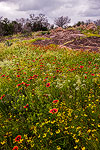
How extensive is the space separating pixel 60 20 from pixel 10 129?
182 feet

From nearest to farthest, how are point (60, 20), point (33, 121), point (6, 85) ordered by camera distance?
point (33, 121) < point (6, 85) < point (60, 20)

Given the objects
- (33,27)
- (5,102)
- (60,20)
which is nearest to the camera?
(5,102)

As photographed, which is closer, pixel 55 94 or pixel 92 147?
pixel 92 147

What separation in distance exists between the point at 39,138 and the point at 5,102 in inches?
67.0

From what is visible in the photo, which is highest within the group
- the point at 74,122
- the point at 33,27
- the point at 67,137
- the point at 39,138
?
the point at 33,27

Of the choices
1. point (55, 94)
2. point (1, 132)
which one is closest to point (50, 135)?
point (1, 132)

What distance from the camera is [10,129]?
9.46ft

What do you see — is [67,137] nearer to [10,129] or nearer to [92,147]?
[92,147]

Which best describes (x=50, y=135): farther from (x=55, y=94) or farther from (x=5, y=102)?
(x=5, y=102)

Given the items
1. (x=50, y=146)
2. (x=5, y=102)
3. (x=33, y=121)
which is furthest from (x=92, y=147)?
(x=5, y=102)

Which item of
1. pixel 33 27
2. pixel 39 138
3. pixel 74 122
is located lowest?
pixel 39 138

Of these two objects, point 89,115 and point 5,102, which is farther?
point 5,102

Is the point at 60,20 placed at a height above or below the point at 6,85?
above

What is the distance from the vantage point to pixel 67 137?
242 cm
